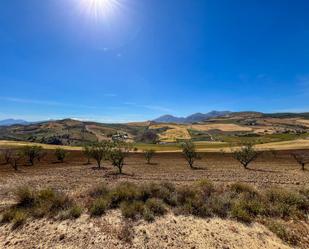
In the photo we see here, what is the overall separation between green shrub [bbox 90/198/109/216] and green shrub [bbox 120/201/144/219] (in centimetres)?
88

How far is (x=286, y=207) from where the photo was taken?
39.3 feet

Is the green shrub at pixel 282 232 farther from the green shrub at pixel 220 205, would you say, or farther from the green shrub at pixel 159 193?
the green shrub at pixel 159 193

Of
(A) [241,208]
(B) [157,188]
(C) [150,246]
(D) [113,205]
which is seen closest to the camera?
(C) [150,246]

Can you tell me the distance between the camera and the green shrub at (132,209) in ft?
36.1

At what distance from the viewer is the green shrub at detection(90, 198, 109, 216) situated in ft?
36.9

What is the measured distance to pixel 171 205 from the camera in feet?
41.1

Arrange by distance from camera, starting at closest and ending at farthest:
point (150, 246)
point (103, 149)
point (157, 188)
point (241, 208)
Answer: point (150, 246) → point (241, 208) → point (157, 188) → point (103, 149)

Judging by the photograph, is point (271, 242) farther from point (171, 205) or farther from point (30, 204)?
point (30, 204)

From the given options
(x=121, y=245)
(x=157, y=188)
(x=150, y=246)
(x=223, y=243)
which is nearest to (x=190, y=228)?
(x=223, y=243)

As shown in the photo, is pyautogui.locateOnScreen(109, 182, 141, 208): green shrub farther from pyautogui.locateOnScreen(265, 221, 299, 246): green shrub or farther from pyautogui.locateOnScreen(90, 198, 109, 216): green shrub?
pyautogui.locateOnScreen(265, 221, 299, 246): green shrub

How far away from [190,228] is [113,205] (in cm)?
453

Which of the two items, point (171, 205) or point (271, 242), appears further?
point (171, 205)

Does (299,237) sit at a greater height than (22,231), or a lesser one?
lesser

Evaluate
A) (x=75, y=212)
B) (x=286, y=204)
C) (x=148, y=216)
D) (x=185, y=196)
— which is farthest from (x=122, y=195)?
(x=286, y=204)
